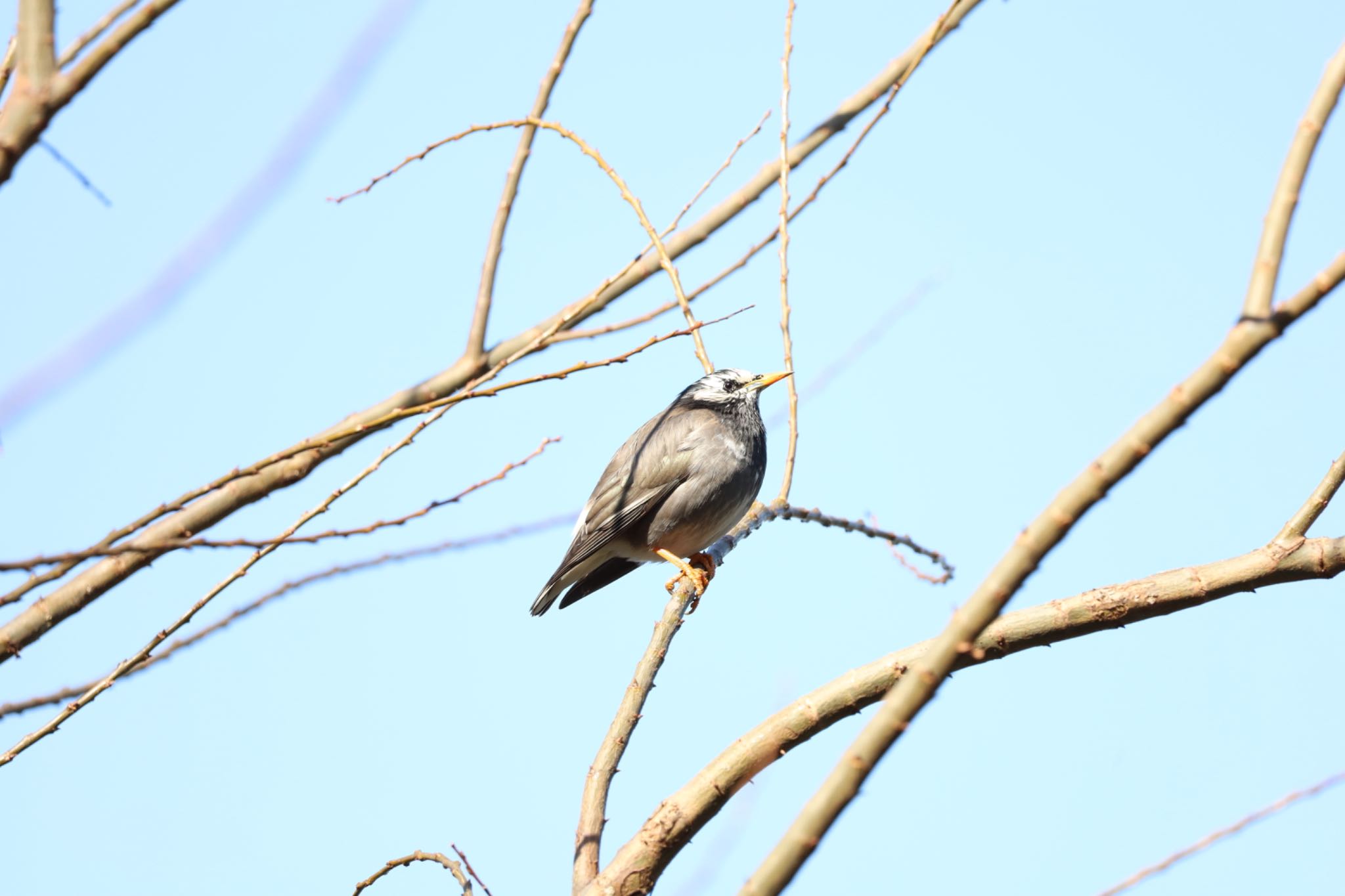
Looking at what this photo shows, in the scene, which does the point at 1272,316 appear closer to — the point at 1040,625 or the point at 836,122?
the point at 1040,625

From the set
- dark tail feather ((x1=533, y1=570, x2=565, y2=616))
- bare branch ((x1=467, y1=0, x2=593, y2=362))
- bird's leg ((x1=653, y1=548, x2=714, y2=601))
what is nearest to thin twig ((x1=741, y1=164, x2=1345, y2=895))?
bare branch ((x1=467, y1=0, x2=593, y2=362))

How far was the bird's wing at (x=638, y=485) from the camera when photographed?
714 cm

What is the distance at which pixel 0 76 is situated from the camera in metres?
2.76

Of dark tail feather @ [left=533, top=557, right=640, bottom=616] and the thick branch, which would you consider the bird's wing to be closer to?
dark tail feather @ [left=533, top=557, right=640, bottom=616]

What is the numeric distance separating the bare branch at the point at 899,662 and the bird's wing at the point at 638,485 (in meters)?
3.86

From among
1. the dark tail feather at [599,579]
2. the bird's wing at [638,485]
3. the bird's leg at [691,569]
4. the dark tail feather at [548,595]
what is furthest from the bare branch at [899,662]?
the dark tail feather at [599,579]

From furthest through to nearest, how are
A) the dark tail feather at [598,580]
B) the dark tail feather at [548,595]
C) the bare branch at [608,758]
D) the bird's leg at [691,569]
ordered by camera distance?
the dark tail feather at [598,580] → the dark tail feather at [548,595] → the bird's leg at [691,569] → the bare branch at [608,758]

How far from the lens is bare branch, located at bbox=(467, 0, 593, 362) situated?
462 cm

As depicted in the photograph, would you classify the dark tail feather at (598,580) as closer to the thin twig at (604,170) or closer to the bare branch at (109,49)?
the thin twig at (604,170)

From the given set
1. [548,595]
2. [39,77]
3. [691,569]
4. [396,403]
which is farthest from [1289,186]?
[548,595]

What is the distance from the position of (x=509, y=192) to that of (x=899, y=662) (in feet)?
8.11

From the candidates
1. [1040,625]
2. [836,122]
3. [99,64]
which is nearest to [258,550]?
[99,64]

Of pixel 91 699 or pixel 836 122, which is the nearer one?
pixel 91 699

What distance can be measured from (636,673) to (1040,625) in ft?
4.68
